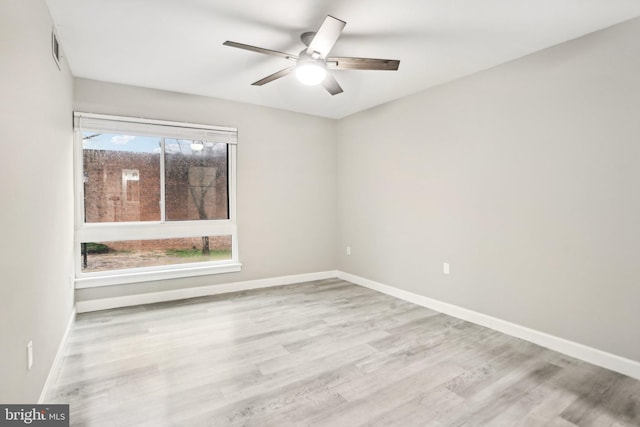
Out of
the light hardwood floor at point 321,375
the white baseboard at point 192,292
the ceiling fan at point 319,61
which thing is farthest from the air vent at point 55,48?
the white baseboard at point 192,292

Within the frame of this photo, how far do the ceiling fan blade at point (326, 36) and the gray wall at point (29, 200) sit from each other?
158 cm

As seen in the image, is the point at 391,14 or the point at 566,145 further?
the point at 566,145

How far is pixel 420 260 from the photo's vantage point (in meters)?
4.01

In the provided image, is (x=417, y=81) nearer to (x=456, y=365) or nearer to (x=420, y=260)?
(x=420, y=260)

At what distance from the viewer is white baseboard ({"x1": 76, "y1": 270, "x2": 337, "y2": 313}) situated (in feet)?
12.3

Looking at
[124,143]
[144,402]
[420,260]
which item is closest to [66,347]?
[144,402]

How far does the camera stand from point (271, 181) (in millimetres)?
4812

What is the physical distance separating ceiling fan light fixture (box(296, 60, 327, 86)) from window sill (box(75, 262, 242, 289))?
2.78 metres

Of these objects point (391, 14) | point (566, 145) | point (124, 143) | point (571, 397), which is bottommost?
point (571, 397)

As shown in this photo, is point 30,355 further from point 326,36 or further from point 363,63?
point 363,63

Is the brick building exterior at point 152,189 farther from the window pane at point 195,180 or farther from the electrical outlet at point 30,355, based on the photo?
the electrical outlet at point 30,355

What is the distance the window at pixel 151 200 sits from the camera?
12.3ft

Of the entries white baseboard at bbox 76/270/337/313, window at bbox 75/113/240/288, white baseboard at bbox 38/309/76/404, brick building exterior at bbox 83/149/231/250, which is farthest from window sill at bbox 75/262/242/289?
white baseboard at bbox 38/309/76/404

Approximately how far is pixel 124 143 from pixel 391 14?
3272mm
